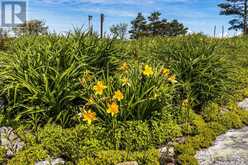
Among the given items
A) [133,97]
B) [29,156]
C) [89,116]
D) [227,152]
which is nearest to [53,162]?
[29,156]

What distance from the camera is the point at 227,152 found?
430cm

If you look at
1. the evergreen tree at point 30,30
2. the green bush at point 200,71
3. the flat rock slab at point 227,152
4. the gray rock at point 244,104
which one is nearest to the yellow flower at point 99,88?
the flat rock slab at point 227,152

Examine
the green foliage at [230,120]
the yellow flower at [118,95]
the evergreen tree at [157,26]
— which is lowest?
the green foliage at [230,120]

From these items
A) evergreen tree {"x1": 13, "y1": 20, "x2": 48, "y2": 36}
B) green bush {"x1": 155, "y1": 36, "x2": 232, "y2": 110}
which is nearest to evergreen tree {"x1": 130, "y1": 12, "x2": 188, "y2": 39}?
evergreen tree {"x1": 13, "y1": 20, "x2": 48, "y2": 36}

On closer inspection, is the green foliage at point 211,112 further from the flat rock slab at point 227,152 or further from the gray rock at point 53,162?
the gray rock at point 53,162

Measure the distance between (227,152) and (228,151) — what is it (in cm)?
3

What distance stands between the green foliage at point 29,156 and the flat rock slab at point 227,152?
5.06ft

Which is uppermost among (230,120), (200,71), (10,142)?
(200,71)

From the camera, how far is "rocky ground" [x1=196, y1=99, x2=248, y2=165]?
161 inches

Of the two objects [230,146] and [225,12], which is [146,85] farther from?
[225,12]

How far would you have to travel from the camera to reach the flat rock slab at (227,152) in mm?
4102

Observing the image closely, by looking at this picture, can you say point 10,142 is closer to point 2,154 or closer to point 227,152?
point 2,154

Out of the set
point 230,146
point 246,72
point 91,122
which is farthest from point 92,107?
point 246,72

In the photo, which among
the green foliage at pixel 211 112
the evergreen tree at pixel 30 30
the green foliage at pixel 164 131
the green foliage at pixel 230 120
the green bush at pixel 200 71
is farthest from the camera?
the evergreen tree at pixel 30 30
